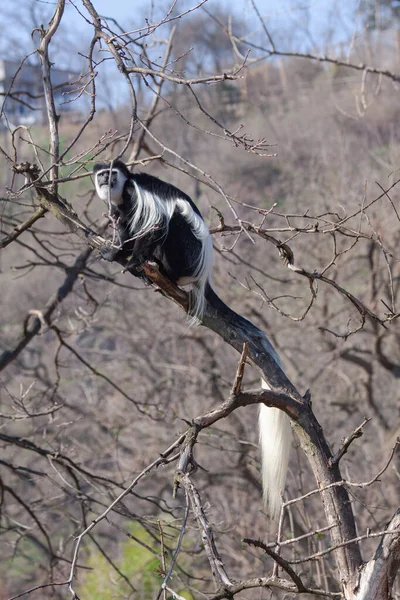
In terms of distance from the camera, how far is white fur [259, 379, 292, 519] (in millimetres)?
2471

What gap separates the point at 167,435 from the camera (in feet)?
22.7

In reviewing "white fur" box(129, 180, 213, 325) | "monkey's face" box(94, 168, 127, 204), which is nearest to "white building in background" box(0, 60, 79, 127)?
"monkey's face" box(94, 168, 127, 204)

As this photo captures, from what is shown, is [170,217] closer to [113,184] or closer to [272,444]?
[113,184]

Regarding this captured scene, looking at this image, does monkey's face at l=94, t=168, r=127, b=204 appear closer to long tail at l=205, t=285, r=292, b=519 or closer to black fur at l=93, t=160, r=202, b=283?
black fur at l=93, t=160, r=202, b=283

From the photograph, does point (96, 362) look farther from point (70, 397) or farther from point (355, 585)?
point (355, 585)

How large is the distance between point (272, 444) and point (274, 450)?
0.07 feet

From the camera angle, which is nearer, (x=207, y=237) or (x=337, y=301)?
(x=207, y=237)

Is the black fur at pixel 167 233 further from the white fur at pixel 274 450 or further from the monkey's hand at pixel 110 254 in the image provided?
the white fur at pixel 274 450

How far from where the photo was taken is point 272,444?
100 inches

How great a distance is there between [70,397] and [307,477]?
4287 mm

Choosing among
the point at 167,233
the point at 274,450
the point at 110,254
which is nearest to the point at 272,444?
the point at 274,450

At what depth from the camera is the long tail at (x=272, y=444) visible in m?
2.46

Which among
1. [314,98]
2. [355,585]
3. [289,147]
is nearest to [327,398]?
[355,585]

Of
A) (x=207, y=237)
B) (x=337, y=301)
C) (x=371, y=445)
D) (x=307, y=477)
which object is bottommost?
(x=207, y=237)
